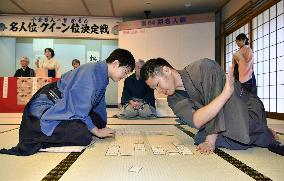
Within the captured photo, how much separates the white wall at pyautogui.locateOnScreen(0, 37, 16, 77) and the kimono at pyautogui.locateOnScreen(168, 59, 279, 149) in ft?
30.0

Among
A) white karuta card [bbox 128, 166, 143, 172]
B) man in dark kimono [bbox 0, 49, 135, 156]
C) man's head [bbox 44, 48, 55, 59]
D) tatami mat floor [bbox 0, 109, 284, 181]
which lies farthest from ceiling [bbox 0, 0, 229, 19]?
white karuta card [bbox 128, 166, 143, 172]

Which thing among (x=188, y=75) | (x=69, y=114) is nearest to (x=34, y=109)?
(x=69, y=114)

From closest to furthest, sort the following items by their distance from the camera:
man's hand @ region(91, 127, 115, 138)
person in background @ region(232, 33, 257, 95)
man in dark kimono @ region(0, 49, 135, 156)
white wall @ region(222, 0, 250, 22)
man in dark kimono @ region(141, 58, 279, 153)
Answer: man in dark kimono @ region(141, 58, 279, 153) → man in dark kimono @ region(0, 49, 135, 156) → man's hand @ region(91, 127, 115, 138) → person in background @ region(232, 33, 257, 95) → white wall @ region(222, 0, 250, 22)

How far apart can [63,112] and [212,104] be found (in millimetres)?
1100

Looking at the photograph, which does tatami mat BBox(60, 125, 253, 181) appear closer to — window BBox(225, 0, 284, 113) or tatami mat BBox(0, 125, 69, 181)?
tatami mat BBox(0, 125, 69, 181)

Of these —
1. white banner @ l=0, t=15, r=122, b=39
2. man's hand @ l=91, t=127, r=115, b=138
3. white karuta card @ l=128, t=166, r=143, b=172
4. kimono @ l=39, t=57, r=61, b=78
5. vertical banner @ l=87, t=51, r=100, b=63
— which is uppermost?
white banner @ l=0, t=15, r=122, b=39

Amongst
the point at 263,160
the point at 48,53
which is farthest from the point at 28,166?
the point at 48,53

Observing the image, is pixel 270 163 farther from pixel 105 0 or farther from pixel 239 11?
pixel 105 0

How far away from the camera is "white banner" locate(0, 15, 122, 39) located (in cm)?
922

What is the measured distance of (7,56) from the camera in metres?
10.5

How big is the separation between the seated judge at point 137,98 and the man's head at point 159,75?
2784 mm

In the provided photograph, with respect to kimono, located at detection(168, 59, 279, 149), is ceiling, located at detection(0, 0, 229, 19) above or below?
above

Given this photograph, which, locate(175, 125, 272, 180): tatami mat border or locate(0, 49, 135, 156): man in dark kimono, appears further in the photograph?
locate(0, 49, 135, 156): man in dark kimono

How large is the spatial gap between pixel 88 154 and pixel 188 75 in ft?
3.00
